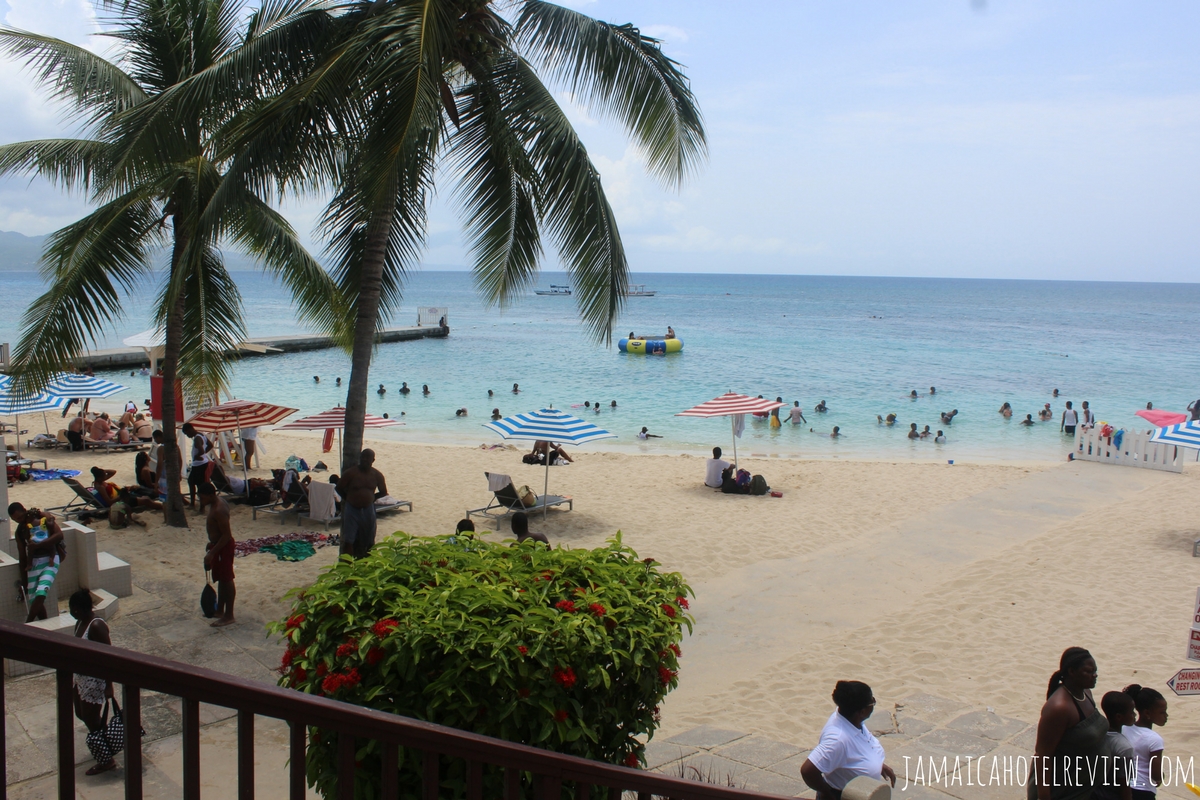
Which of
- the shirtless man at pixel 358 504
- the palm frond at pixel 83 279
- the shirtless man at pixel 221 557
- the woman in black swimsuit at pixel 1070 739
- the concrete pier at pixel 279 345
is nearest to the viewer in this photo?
the woman in black swimsuit at pixel 1070 739

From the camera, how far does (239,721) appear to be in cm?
171

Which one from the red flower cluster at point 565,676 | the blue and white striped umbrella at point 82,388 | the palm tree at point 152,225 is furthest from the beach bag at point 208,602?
the blue and white striped umbrella at point 82,388

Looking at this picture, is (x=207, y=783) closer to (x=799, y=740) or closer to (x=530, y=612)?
(x=530, y=612)

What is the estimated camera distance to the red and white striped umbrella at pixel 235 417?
13.6m

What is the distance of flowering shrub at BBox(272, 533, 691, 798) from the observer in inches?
129

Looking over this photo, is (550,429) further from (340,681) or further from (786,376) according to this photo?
(786,376)

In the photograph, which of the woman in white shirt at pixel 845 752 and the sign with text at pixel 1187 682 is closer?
the woman in white shirt at pixel 845 752

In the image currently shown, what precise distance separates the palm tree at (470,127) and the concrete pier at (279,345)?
333 cm

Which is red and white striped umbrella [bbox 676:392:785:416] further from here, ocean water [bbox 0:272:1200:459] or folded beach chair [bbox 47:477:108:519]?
folded beach chair [bbox 47:477:108:519]

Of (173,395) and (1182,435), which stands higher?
(173,395)

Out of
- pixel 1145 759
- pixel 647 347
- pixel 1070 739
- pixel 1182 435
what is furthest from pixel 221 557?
pixel 647 347

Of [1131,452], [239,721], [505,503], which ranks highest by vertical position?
[239,721]

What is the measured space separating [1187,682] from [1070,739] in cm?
158

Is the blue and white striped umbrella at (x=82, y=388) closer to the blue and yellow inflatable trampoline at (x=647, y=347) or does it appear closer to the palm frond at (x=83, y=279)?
the palm frond at (x=83, y=279)
